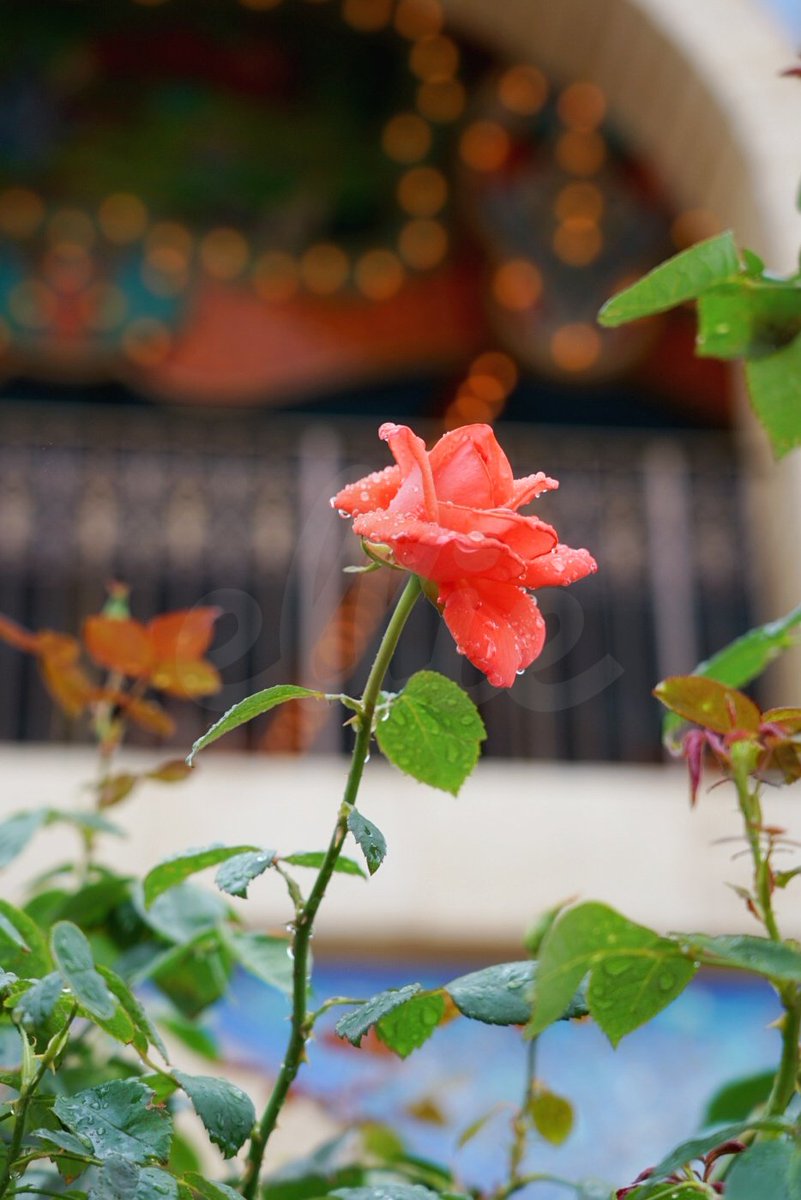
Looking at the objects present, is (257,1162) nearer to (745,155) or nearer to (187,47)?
(745,155)

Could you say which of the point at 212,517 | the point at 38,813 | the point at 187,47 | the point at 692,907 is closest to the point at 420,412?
the point at 212,517

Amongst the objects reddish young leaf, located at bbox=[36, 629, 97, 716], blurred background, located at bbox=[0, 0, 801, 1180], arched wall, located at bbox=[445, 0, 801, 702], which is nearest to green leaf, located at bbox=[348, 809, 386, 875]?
reddish young leaf, located at bbox=[36, 629, 97, 716]

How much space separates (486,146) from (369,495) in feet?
14.5

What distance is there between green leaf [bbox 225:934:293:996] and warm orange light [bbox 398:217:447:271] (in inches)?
172

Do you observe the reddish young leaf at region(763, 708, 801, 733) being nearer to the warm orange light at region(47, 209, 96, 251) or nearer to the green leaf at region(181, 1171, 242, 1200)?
the green leaf at region(181, 1171, 242, 1200)

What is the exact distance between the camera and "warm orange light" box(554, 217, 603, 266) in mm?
4504

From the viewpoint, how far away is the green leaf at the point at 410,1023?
42 centimetres

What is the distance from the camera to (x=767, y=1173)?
0.99ft

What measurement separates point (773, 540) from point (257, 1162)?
→ 10.5 ft

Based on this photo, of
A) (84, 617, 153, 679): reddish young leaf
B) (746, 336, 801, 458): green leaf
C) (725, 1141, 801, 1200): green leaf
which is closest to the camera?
(725, 1141, 801, 1200): green leaf

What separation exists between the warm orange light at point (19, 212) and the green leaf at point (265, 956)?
14.1ft

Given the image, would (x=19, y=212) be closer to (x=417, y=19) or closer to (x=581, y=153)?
(x=417, y=19)

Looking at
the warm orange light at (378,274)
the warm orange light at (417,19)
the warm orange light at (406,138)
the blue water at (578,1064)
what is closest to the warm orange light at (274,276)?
the warm orange light at (378,274)

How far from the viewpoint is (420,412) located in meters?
4.80
